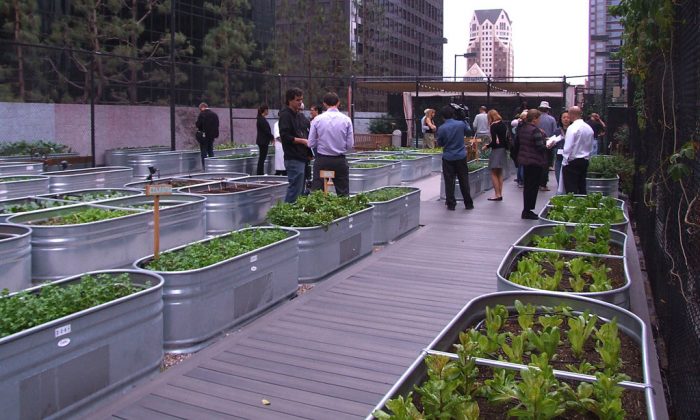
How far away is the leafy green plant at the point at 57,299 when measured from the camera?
4.37 metres

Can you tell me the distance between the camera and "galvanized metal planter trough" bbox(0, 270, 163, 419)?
4.00 metres

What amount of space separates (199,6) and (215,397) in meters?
38.1

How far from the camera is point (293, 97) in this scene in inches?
414

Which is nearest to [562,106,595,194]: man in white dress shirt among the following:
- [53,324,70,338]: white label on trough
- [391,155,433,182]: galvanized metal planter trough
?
[391,155,433,182]: galvanized metal planter trough

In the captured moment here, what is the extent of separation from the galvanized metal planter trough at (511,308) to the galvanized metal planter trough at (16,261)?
14.7 feet

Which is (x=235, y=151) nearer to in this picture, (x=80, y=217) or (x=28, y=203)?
(x=28, y=203)

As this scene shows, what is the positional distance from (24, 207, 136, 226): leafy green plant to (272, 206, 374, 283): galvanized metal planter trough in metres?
2.32

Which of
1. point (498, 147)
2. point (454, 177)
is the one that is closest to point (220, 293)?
point (454, 177)

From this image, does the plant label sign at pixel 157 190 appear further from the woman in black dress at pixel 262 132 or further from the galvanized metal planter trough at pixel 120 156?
the galvanized metal planter trough at pixel 120 156

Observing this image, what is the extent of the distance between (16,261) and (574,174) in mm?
8459

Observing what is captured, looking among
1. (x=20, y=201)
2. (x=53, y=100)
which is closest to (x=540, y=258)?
(x=20, y=201)

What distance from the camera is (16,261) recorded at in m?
6.70

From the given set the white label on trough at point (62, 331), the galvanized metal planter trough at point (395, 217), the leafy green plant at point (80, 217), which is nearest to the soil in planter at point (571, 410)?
the white label on trough at point (62, 331)

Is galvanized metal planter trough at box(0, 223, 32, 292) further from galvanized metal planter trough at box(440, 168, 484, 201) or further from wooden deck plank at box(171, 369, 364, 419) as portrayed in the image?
galvanized metal planter trough at box(440, 168, 484, 201)
